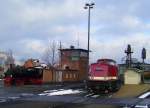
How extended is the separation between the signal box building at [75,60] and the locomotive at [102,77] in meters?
32.9

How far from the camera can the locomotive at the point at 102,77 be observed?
125 ft

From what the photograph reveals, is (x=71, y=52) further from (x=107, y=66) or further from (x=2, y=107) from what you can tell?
(x=2, y=107)

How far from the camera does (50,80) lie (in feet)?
202

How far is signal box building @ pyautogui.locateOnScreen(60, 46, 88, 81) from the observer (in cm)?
7375

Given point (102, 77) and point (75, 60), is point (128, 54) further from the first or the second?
point (102, 77)

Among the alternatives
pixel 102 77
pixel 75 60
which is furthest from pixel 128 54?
pixel 102 77

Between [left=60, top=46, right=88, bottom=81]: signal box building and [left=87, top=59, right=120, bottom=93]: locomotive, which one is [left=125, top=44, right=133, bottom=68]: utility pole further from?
[left=87, top=59, right=120, bottom=93]: locomotive

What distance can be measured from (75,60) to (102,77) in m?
35.8

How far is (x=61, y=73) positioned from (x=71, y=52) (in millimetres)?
10198

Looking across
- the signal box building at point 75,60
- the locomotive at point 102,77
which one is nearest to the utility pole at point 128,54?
the signal box building at point 75,60

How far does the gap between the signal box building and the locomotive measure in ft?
108

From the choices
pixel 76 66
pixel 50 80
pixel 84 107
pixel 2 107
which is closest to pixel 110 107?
pixel 84 107

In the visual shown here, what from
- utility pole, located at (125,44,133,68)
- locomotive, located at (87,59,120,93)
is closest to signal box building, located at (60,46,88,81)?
utility pole, located at (125,44,133,68)

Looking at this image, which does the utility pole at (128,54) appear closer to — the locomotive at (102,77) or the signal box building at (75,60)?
the signal box building at (75,60)
